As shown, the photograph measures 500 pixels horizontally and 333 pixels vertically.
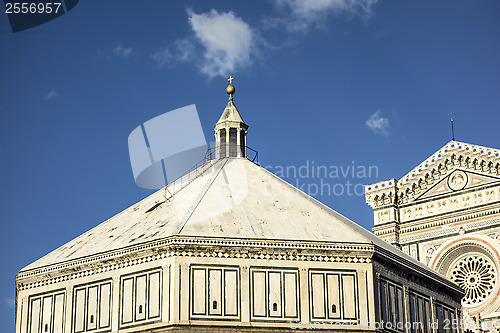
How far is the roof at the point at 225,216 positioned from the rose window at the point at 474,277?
18278 millimetres

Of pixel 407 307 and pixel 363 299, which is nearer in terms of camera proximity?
pixel 363 299

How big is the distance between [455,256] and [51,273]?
28.7 metres

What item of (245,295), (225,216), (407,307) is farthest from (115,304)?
(407,307)

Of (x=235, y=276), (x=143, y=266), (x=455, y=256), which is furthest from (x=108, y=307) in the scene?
(x=455, y=256)

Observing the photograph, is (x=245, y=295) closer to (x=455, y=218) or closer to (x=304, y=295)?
(x=304, y=295)

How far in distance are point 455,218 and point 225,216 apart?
25473 millimetres

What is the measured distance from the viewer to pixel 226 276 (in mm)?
30703

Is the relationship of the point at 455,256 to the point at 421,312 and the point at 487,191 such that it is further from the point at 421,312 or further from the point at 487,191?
the point at 421,312

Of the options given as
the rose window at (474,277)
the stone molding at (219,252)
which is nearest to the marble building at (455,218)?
the rose window at (474,277)

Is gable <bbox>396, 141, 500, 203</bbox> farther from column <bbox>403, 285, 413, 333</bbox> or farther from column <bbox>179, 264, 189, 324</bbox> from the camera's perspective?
column <bbox>179, 264, 189, 324</bbox>

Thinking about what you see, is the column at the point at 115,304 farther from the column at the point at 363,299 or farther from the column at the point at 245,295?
the column at the point at 363,299

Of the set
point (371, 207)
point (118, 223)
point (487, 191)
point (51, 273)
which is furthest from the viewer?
point (371, 207)

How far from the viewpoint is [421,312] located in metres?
34.6

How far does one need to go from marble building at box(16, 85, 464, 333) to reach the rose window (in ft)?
60.2
